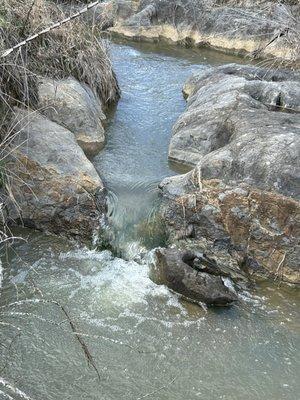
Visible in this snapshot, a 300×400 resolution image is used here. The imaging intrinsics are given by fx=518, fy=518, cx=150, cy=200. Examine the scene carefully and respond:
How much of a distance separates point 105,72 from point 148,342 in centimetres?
430

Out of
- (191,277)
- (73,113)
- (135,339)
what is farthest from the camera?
(73,113)

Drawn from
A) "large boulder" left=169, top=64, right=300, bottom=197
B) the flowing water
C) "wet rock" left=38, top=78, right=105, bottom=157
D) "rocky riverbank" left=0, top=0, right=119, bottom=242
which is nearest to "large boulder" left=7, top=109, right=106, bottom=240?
"rocky riverbank" left=0, top=0, right=119, bottom=242

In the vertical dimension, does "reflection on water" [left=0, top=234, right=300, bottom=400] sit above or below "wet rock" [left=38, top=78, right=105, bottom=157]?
below

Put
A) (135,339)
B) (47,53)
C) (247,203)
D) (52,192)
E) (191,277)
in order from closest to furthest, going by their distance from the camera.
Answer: (135,339) → (191,277) → (247,203) → (52,192) → (47,53)

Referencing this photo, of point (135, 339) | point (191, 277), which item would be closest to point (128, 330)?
point (135, 339)

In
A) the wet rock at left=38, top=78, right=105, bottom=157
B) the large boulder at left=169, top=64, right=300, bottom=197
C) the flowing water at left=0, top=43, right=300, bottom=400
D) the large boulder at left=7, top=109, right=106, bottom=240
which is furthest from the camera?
the wet rock at left=38, top=78, right=105, bottom=157

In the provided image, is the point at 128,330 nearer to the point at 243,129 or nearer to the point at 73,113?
the point at 243,129

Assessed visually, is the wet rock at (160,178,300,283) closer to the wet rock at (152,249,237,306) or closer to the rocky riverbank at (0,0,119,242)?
the wet rock at (152,249,237,306)

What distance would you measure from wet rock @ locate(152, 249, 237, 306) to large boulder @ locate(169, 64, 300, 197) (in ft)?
2.67

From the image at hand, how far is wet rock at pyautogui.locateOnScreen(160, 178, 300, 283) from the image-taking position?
4285 millimetres

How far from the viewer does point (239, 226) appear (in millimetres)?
4426

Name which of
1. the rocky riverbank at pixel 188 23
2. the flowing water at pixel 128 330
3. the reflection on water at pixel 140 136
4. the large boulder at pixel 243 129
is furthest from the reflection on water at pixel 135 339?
the rocky riverbank at pixel 188 23

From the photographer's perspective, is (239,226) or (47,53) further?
(47,53)

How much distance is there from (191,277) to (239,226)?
2.39ft
